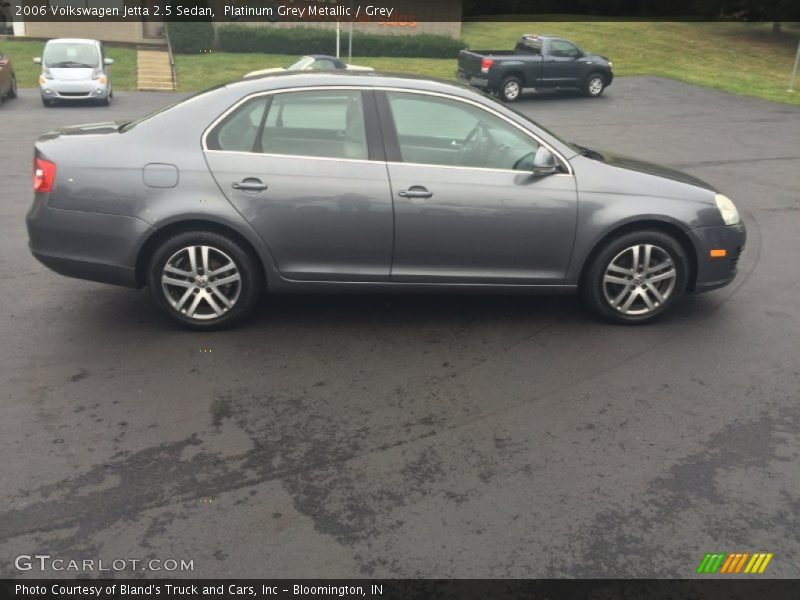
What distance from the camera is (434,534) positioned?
3.40 meters

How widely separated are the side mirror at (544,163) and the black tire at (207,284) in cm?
200

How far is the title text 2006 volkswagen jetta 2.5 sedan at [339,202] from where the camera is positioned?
5.18 metres

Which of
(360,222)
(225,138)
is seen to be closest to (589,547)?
(360,222)

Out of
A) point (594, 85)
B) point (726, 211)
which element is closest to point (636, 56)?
point (594, 85)

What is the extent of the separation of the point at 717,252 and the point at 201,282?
143 inches

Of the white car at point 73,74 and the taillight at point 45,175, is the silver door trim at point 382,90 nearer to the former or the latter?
the taillight at point 45,175

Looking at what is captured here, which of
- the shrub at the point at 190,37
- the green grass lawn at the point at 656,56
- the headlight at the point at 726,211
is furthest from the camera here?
the shrub at the point at 190,37

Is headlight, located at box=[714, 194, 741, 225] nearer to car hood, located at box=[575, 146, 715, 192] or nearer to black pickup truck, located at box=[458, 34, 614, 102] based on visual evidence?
car hood, located at box=[575, 146, 715, 192]

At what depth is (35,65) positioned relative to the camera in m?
27.9

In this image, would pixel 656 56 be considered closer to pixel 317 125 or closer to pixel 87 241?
pixel 317 125

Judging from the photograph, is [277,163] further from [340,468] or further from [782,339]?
[782,339]

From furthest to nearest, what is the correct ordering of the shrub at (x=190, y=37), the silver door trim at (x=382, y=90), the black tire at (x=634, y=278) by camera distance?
the shrub at (x=190, y=37), the black tire at (x=634, y=278), the silver door trim at (x=382, y=90)

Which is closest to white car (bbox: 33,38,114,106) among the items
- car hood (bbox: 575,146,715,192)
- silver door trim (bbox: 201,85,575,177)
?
silver door trim (bbox: 201,85,575,177)

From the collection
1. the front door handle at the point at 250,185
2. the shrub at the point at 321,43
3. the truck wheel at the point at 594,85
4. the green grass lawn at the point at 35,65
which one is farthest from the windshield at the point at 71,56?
the front door handle at the point at 250,185
